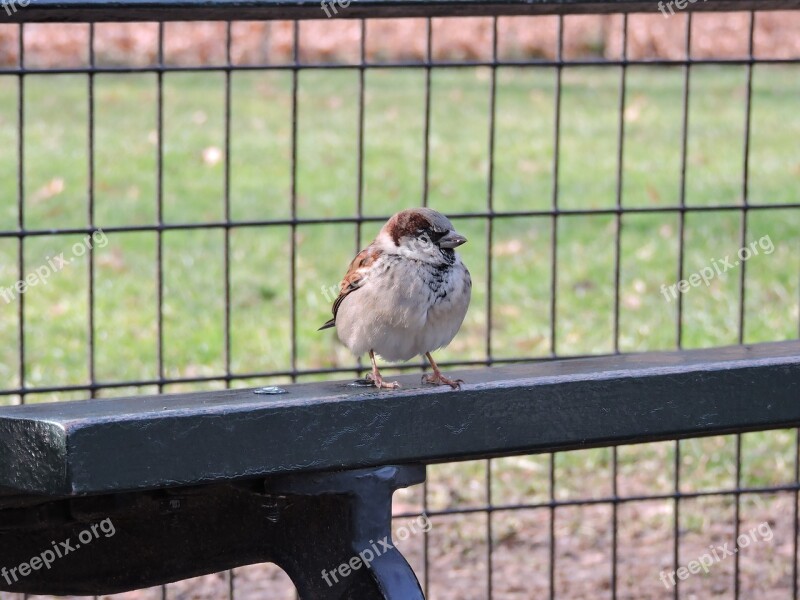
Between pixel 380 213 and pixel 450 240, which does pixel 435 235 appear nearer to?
pixel 450 240

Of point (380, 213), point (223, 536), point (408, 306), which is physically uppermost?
point (380, 213)

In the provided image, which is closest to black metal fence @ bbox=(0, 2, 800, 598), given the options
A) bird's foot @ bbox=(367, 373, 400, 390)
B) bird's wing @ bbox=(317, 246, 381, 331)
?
bird's wing @ bbox=(317, 246, 381, 331)

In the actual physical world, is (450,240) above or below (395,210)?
below

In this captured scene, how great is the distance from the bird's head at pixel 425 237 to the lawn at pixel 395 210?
0.95m

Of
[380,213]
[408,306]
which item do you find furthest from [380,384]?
[380,213]

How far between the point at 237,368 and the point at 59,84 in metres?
7.41

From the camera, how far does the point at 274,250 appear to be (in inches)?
282

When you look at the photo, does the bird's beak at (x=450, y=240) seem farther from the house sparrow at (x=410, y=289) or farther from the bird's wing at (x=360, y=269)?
the bird's wing at (x=360, y=269)

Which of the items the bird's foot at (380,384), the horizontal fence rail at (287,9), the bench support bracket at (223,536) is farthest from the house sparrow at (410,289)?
the bench support bracket at (223,536)

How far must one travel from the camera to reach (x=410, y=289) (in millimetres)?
2590

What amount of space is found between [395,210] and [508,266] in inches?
43.0

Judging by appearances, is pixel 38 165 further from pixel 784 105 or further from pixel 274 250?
pixel 784 105

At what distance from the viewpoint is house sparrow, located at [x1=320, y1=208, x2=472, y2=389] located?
8.50ft

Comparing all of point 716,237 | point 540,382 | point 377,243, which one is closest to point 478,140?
point 716,237
